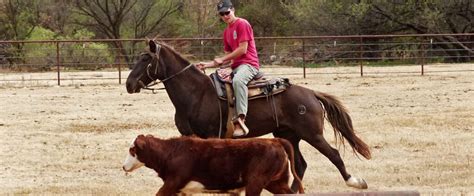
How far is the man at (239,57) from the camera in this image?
30.6ft

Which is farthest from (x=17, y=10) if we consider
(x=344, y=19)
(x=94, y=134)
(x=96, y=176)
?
(x=96, y=176)

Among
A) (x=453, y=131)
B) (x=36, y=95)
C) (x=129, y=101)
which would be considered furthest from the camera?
(x=36, y=95)

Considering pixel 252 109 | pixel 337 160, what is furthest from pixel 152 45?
pixel 337 160

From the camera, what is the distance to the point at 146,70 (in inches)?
381

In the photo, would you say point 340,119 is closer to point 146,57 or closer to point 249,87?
point 249,87

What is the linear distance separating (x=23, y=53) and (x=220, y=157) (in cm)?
3011

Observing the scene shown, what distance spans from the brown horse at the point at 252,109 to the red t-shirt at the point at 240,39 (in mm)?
385

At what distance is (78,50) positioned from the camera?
34.5 metres

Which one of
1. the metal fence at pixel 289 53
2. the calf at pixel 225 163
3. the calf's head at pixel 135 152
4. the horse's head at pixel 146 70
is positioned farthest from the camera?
the metal fence at pixel 289 53

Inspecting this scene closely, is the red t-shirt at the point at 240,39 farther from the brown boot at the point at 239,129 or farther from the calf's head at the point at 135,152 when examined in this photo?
the calf's head at the point at 135,152

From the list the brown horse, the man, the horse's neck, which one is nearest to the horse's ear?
the brown horse

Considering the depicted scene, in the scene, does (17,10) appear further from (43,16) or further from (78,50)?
(78,50)

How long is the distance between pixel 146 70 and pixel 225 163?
2.83m

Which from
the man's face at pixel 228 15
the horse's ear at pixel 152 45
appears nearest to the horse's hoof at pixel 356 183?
the man's face at pixel 228 15
